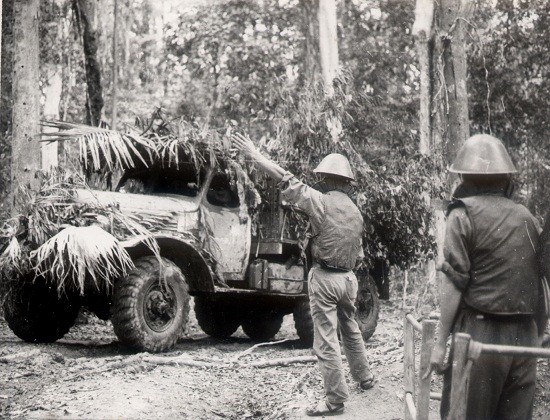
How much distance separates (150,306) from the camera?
28.3ft

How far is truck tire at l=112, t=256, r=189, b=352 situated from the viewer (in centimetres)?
834

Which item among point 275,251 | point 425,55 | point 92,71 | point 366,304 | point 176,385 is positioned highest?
point 425,55

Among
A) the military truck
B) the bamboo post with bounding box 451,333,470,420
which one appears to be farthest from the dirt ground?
the bamboo post with bounding box 451,333,470,420

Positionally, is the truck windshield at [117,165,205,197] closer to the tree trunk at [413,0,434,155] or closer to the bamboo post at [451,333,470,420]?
the tree trunk at [413,0,434,155]

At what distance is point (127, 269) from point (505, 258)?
5.53 m

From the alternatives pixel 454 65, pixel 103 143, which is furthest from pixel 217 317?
pixel 454 65

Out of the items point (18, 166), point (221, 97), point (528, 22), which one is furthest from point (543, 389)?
point (221, 97)

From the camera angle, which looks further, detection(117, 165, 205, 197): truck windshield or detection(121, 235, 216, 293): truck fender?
detection(117, 165, 205, 197): truck windshield

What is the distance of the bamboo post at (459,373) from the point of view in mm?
3345

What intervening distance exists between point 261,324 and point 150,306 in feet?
9.44

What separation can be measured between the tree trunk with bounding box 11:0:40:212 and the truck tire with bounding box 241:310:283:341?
339 centimetres

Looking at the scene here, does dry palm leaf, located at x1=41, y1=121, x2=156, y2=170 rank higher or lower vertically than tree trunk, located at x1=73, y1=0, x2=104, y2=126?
lower

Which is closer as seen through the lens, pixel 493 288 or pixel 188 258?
pixel 493 288

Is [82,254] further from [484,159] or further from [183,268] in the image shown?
[484,159]
